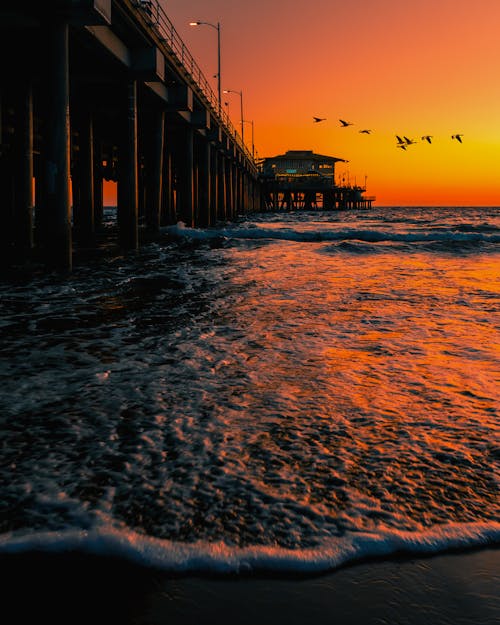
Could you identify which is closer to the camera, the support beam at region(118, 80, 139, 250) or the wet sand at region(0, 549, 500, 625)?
the wet sand at region(0, 549, 500, 625)

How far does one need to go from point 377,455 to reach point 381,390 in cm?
138

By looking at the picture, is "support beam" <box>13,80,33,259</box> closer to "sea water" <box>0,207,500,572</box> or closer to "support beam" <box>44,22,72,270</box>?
"support beam" <box>44,22,72,270</box>

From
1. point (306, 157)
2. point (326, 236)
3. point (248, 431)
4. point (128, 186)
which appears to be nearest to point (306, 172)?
point (306, 157)

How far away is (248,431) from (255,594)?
1.65m

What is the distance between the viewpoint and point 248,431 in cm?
393

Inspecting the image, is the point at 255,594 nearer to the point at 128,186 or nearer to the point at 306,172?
the point at 128,186

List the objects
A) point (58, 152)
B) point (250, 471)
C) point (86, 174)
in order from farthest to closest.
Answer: point (86, 174), point (58, 152), point (250, 471)

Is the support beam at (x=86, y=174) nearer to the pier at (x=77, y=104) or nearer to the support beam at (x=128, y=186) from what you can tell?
the pier at (x=77, y=104)

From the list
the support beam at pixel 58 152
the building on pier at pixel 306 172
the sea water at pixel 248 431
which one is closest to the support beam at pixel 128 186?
the support beam at pixel 58 152

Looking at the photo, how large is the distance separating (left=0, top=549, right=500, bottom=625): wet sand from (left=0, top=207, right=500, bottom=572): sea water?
95 mm

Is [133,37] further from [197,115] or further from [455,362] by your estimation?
[455,362]

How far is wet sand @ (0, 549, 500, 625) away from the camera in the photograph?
2.16m

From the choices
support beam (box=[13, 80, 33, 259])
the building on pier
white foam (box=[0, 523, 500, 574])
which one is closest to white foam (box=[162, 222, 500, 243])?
support beam (box=[13, 80, 33, 259])

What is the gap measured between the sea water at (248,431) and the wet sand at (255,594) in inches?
3.7
